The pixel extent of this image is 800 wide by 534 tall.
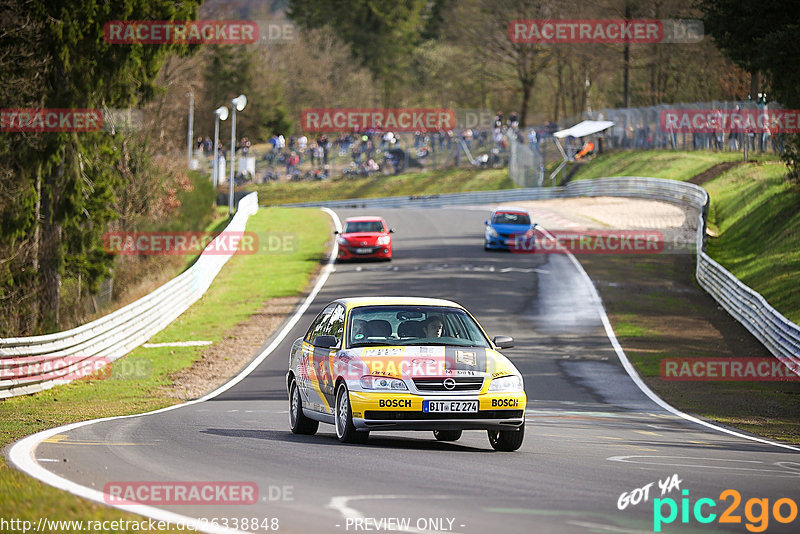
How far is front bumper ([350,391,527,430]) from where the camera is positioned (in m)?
11.2

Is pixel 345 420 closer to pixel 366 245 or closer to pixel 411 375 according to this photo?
pixel 411 375

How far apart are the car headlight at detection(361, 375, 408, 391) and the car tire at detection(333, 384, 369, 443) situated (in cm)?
23

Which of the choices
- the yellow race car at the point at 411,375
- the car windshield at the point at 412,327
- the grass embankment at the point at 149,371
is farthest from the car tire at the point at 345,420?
the grass embankment at the point at 149,371

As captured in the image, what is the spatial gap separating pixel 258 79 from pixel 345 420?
93440 millimetres

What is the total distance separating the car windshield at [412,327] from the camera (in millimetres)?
12156

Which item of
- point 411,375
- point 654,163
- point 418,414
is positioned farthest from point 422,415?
point 654,163

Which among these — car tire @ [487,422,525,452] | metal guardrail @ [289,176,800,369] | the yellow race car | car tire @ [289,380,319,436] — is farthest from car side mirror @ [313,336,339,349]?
metal guardrail @ [289,176,800,369]

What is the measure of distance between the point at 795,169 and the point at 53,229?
82.8ft

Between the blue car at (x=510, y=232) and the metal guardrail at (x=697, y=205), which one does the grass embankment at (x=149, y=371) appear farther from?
the metal guardrail at (x=697, y=205)

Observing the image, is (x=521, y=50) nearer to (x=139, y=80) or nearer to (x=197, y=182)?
(x=197, y=182)

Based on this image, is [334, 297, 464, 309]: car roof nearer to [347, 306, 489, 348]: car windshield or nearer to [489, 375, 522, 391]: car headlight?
[347, 306, 489, 348]: car windshield

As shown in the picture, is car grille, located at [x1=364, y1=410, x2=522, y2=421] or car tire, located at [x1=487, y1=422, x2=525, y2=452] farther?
car tire, located at [x1=487, y1=422, x2=525, y2=452]

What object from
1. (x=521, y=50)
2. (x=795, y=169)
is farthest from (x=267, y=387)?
(x=521, y=50)

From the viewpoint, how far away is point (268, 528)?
7008 millimetres
